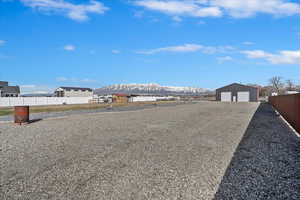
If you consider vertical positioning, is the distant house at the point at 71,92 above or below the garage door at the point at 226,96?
above

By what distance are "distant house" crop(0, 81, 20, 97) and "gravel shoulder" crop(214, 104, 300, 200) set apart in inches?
2515

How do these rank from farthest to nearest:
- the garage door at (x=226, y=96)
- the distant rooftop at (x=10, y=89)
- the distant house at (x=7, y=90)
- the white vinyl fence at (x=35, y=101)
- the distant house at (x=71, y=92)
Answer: the distant house at (x=71, y=92) < the garage door at (x=226, y=96) < the distant rooftop at (x=10, y=89) < the distant house at (x=7, y=90) < the white vinyl fence at (x=35, y=101)

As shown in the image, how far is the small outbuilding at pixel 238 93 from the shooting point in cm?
6143

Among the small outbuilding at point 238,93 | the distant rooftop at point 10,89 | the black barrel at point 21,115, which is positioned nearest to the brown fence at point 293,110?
the black barrel at point 21,115

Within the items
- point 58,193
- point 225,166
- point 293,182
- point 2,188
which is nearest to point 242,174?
point 225,166

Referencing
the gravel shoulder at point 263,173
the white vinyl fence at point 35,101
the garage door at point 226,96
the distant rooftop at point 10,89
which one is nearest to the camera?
the gravel shoulder at point 263,173

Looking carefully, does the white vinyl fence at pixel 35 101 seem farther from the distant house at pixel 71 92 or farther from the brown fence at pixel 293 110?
the brown fence at pixel 293 110

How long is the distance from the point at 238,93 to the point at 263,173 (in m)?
61.9

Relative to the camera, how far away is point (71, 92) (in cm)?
8044

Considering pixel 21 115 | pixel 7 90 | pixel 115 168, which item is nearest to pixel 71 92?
pixel 7 90

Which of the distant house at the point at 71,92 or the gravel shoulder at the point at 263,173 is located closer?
the gravel shoulder at the point at 263,173

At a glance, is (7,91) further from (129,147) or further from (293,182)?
(293,182)

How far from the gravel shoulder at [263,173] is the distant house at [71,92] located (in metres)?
77.0

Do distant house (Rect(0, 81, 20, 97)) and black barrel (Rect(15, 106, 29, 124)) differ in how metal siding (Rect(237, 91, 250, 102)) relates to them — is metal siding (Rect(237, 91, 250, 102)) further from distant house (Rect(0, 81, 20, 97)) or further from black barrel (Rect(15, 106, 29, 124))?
distant house (Rect(0, 81, 20, 97))
